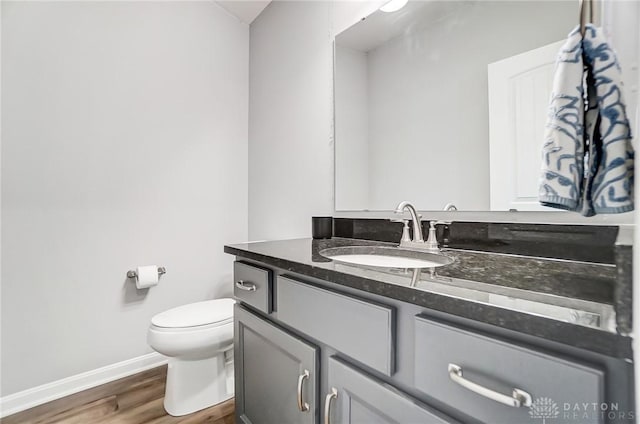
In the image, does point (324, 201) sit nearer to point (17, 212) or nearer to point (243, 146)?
point (243, 146)

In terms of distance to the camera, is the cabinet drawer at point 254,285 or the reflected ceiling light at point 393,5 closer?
the cabinet drawer at point 254,285

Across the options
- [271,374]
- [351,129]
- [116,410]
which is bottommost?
[116,410]

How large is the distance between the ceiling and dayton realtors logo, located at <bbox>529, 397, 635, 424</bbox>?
8.01ft

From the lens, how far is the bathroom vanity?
0.40m

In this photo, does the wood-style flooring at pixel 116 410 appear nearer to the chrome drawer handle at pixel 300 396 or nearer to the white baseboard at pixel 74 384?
the white baseboard at pixel 74 384

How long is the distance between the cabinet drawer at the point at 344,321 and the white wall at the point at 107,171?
1326 mm

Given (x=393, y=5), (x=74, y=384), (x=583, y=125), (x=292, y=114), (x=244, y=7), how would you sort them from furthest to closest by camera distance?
(x=244, y=7)
(x=292, y=114)
(x=74, y=384)
(x=393, y=5)
(x=583, y=125)

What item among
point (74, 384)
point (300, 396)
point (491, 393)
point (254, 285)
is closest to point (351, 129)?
point (254, 285)

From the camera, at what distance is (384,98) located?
140cm

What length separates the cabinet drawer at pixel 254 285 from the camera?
0.98 meters

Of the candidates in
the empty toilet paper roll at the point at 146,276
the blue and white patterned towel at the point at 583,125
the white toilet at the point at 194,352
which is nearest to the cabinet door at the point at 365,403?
the blue and white patterned towel at the point at 583,125

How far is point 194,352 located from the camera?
1399 millimetres

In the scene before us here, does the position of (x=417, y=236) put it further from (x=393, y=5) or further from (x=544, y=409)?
(x=393, y=5)

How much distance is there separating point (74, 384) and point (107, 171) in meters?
1.14
